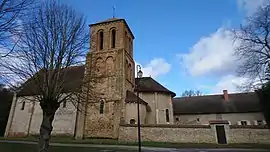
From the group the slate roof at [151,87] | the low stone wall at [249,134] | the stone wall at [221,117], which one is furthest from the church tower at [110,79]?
the low stone wall at [249,134]

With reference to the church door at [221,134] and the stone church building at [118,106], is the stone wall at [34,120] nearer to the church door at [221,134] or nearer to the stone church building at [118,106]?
the stone church building at [118,106]

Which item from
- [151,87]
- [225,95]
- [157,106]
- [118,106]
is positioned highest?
[151,87]

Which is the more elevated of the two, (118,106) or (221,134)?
(118,106)

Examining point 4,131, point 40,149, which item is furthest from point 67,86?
point 4,131

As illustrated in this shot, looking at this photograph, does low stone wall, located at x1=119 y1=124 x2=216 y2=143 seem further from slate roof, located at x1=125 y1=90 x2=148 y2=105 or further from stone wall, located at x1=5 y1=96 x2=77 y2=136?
stone wall, located at x1=5 y1=96 x2=77 y2=136

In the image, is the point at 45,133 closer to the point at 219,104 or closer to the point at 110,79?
the point at 110,79

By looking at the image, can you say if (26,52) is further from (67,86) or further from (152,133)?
(152,133)

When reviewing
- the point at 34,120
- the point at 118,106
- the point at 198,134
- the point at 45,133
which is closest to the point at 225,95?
the point at 198,134

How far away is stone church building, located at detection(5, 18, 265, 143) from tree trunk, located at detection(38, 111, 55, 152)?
479 inches

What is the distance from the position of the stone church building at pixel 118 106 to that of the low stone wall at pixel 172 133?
4.86 feet

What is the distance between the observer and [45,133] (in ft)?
35.7

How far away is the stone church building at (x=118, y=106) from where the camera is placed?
2644 cm

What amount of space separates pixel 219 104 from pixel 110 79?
20405 mm

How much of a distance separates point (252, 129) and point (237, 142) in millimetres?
2323
